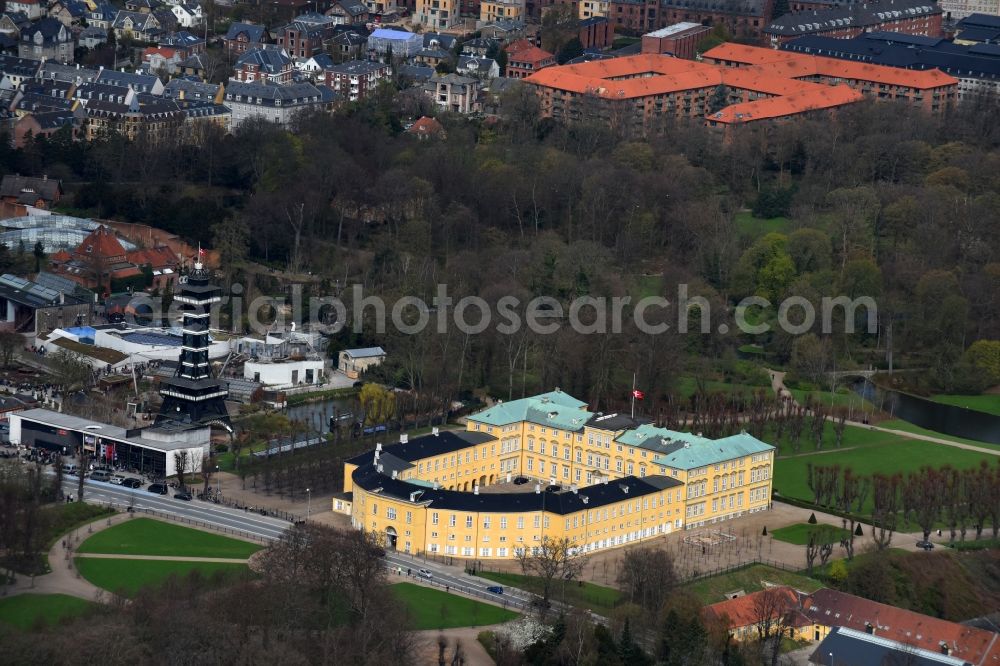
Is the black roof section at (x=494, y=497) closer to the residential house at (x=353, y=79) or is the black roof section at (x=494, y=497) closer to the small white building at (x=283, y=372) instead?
the small white building at (x=283, y=372)

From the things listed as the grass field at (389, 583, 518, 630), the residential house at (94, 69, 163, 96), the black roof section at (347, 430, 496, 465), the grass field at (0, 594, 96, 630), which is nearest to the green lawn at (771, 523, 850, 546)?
the black roof section at (347, 430, 496, 465)

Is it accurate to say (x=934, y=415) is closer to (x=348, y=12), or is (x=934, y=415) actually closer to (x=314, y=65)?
(x=314, y=65)

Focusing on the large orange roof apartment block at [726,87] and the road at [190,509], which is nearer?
the road at [190,509]

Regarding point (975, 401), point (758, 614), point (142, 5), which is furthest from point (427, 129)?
point (758, 614)

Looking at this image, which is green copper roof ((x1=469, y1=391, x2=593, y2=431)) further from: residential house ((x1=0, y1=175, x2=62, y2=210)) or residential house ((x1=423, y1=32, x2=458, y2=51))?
residential house ((x1=423, y1=32, x2=458, y2=51))

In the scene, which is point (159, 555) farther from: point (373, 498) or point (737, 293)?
point (737, 293)

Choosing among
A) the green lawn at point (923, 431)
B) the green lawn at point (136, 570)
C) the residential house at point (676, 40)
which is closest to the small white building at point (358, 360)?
the green lawn at point (923, 431)
